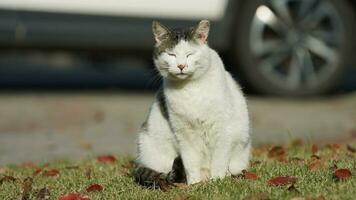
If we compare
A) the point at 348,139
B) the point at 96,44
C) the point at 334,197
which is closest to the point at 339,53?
the point at 348,139

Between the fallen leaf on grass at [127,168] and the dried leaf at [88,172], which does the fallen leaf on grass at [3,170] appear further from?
the fallen leaf on grass at [127,168]

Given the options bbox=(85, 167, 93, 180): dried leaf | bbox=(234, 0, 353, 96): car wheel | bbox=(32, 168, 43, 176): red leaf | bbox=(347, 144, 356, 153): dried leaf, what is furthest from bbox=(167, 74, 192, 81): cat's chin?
bbox=(234, 0, 353, 96): car wheel

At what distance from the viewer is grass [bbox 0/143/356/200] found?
3.99 m

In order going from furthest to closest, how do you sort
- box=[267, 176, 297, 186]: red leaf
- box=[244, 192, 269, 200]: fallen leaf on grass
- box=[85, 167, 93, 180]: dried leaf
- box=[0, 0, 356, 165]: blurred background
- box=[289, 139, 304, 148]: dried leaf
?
box=[0, 0, 356, 165]: blurred background < box=[289, 139, 304, 148]: dried leaf < box=[85, 167, 93, 180]: dried leaf < box=[267, 176, 297, 186]: red leaf < box=[244, 192, 269, 200]: fallen leaf on grass

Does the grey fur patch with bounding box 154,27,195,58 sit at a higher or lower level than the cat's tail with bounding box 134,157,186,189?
higher

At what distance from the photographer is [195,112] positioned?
4.36 m

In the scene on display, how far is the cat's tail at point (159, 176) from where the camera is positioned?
4.48 metres

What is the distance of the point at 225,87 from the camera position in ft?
14.7

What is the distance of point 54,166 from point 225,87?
6.01 ft

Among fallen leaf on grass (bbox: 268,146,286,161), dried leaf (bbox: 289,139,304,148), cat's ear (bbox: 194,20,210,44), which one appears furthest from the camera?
dried leaf (bbox: 289,139,304,148)

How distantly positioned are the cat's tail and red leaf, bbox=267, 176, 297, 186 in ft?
2.03

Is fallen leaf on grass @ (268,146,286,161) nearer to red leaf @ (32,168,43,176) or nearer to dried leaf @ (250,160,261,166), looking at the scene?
dried leaf @ (250,160,261,166)

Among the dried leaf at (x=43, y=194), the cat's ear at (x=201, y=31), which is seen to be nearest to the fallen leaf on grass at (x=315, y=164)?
the cat's ear at (x=201, y=31)

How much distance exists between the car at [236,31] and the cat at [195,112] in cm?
393
